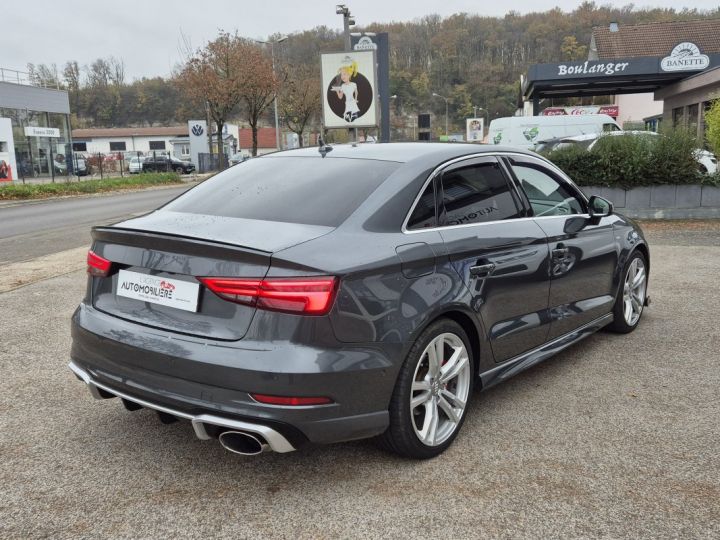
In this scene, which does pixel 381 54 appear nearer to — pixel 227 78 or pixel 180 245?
pixel 180 245

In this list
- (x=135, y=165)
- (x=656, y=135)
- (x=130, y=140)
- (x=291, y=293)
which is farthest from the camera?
(x=130, y=140)

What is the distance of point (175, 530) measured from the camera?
2.66m

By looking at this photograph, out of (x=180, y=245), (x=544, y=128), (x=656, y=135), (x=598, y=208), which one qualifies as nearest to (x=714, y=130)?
(x=656, y=135)

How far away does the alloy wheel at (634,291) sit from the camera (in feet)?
17.2

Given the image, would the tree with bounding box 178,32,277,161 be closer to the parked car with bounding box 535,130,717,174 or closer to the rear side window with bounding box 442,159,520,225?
the parked car with bounding box 535,130,717,174

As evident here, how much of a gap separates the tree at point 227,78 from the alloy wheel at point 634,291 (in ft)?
111

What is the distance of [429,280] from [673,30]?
5104cm

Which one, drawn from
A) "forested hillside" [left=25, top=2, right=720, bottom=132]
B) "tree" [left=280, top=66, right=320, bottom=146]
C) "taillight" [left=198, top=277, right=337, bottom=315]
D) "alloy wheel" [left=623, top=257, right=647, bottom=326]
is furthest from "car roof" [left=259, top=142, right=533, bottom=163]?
"forested hillside" [left=25, top=2, right=720, bottom=132]

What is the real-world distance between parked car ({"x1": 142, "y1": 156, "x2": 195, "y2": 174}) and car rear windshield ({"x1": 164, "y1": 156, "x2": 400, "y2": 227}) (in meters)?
45.5

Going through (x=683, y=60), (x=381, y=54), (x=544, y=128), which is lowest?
(x=544, y=128)

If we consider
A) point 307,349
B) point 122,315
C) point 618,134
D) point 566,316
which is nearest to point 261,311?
point 307,349

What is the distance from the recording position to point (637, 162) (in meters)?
12.1

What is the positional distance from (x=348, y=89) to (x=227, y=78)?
2387 cm

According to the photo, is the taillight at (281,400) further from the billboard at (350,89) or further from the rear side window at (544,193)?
the billboard at (350,89)
